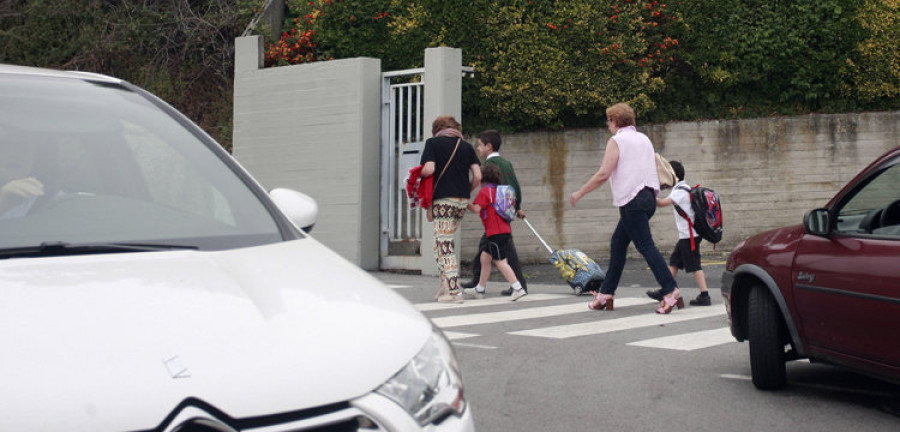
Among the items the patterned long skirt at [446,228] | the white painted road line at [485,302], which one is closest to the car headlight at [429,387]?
the white painted road line at [485,302]

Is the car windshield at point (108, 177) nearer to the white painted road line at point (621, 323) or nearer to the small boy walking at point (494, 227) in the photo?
the white painted road line at point (621, 323)

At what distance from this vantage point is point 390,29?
18.6 metres

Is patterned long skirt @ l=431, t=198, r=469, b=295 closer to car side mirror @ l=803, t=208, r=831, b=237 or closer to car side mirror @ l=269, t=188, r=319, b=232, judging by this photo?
car side mirror @ l=803, t=208, r=831, b=237

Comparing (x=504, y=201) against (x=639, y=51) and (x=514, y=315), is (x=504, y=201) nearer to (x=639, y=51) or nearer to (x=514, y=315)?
(x=514, y=315)

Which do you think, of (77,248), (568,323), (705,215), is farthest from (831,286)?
(705,215)

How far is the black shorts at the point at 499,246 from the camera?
12.1 meters

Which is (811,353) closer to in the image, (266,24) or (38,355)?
(38,355)

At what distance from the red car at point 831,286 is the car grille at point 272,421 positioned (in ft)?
11.6

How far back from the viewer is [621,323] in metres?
9.78

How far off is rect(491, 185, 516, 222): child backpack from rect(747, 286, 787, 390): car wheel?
225 inches

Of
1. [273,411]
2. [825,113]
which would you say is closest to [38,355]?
[273,411]

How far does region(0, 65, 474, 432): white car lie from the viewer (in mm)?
2547

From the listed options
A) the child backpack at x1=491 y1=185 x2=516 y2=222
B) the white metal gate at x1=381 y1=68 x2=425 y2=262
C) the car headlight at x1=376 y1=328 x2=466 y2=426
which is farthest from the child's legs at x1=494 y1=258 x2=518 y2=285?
the car headlight at x1=376 y1=328 x2=466 y2=426

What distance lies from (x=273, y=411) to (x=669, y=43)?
664 inches
